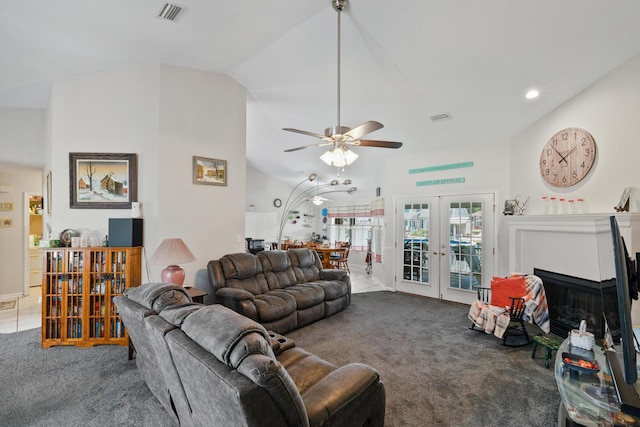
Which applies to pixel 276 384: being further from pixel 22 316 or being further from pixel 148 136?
pixel 22 316

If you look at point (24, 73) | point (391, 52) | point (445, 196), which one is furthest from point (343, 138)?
point (24, 73)

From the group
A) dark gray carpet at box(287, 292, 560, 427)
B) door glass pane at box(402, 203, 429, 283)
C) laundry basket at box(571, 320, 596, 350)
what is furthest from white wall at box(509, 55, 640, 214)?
door glass pane at box(402, 203, 429, 283)

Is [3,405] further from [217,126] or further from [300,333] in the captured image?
[217,126]

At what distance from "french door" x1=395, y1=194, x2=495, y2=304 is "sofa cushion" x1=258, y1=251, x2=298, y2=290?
255 cm

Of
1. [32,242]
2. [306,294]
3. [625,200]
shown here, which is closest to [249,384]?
[306,294]

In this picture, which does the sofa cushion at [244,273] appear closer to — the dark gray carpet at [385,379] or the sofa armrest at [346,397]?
the dark gray carpet at [385,379]

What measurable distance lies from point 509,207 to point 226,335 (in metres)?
4.75

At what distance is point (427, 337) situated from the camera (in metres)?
3.71

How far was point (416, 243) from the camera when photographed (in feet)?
19.2

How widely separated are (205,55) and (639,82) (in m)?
4.58

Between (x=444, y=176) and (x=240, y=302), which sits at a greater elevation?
(x=444, y=176)

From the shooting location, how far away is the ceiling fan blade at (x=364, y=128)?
2639mm

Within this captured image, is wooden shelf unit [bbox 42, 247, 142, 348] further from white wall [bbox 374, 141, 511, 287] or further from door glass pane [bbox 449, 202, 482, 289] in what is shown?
door glass pane [bbox 449, 202, 482, 289]

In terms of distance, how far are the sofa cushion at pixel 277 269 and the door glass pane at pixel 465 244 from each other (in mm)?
2931
